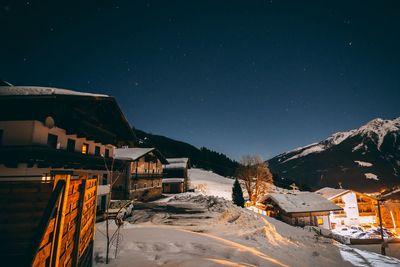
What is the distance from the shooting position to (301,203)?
1585 inches

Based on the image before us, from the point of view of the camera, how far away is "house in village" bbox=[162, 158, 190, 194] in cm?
5409

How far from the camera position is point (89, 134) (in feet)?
56.6

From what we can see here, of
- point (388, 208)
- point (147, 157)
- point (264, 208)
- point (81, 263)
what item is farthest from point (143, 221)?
point (388, 208)

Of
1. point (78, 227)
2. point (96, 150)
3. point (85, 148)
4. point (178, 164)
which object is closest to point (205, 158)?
point (178, 164)

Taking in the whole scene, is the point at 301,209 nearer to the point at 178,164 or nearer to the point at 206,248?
the point at 178,164

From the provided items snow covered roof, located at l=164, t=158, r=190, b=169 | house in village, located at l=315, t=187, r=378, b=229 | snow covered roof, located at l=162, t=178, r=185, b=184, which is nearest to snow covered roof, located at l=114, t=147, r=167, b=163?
snow covered roof, located at l=162, t=178, r=185, b=184

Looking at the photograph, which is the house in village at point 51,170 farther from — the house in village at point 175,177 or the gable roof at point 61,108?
the house in village at point 175,177

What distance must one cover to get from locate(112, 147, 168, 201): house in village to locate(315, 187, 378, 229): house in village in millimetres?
35361

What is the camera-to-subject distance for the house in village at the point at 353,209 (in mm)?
43750

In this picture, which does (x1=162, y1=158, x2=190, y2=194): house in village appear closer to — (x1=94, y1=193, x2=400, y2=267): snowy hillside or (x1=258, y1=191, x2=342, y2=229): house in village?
(x1=258, y1=191, x2=342, y2=229): house in village

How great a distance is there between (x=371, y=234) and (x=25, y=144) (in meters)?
48.2

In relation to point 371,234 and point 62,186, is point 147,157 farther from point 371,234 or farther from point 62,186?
point 371,234

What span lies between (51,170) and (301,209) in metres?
41.8

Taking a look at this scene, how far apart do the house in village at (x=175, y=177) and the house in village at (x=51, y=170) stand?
31417mm
